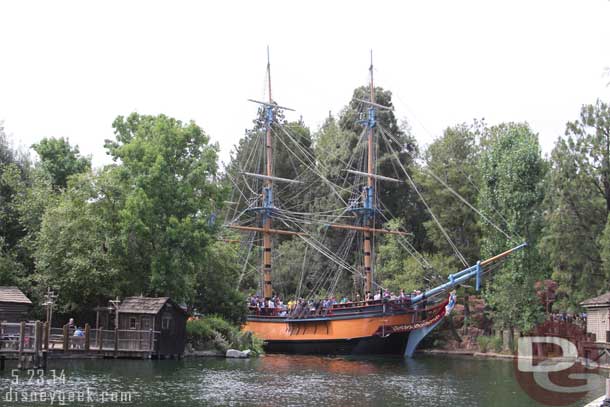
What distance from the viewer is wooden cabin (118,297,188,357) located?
42.4 meters

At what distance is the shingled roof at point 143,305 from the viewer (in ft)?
139

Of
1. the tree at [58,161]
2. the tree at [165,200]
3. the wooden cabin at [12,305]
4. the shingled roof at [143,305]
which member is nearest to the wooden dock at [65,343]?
the shingled roof at [143,305]

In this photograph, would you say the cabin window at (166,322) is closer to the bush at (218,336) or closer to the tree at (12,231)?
the bush at (218,336)

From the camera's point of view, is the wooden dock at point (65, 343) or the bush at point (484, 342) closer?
the wooden dock at point (65, 343)

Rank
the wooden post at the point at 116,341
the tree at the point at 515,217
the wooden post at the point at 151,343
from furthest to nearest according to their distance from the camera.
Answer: the tree at the point at 515,217 < the wooden post at the point at 151,343 < the wooden post at the point at 116,341

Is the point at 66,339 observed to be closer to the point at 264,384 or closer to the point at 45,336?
the point at 45,336

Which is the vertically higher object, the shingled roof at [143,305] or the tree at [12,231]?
the tree at [12,231]

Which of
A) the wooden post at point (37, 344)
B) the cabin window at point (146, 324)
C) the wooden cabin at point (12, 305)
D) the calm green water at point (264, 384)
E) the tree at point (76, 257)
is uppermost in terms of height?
the tree at point (76, 257)

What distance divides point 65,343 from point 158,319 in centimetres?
568

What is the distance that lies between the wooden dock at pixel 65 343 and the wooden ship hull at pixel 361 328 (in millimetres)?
16791

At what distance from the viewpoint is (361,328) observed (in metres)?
55.4

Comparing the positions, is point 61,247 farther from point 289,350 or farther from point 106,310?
point 289,350

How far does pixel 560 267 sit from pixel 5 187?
3317 cm

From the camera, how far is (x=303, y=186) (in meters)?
79.6
